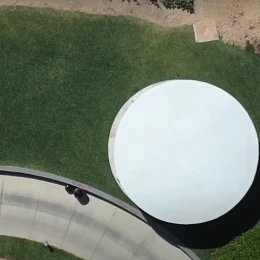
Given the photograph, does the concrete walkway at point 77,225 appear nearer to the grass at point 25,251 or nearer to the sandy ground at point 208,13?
the grass at point 25,251

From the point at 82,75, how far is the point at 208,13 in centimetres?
613

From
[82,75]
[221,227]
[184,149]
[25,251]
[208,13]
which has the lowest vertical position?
[25,251]

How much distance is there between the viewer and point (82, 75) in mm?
26266

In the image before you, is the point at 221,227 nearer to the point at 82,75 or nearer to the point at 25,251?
the point at 25,251

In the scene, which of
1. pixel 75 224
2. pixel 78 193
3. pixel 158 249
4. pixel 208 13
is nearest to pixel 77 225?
pixel 75 224

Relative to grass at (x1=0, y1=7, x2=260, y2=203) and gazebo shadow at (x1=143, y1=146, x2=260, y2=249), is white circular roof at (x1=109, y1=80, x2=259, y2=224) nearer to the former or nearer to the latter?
gazebo shadow at (x1=143, y1=146, x2=260, y2=249)

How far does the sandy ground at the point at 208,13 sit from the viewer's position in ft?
85.5

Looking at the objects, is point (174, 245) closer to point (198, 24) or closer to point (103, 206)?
point (103, 206)

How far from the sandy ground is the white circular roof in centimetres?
481

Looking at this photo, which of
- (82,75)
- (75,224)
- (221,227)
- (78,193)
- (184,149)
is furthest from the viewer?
(75,224)

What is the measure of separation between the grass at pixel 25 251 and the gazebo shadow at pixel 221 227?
4273 millimetres

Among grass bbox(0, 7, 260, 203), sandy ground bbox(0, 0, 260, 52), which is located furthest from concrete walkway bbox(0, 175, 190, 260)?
sandy ground bbox(0, 0, 260, 52)

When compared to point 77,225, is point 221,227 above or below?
above

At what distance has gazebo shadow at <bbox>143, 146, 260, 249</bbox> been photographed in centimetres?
2606
